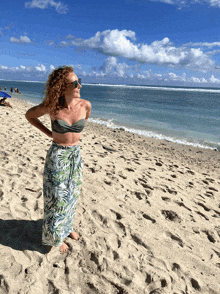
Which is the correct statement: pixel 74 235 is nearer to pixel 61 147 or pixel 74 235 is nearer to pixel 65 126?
pixel 61 147

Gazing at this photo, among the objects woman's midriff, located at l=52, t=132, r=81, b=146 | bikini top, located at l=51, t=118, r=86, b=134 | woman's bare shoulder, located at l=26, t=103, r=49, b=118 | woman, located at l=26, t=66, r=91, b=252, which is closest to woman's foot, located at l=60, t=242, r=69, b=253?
woman, located at l=26, t=66, r=91, b=252

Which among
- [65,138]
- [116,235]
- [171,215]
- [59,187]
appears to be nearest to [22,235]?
[59,187]

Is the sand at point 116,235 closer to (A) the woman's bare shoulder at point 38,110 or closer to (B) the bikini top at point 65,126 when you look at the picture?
(B) the bikini top at point 65,126

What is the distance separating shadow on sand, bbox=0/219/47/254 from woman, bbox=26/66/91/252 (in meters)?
0.30

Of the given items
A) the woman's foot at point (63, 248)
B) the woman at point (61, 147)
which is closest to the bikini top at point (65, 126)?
the woman at point (61, 147)

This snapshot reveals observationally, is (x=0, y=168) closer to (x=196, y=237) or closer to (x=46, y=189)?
(x=46, y=189)

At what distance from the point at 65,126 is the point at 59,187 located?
0.76m

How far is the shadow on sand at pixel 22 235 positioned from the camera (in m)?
2.79

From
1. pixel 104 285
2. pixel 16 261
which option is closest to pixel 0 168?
pixel 16 261

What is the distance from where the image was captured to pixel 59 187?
2.50 metres

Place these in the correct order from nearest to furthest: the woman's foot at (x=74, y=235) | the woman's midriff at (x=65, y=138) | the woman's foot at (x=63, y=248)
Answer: the woman's midriff at (x=65, y=138)
the woman's foot at (x=63, y=248)
the woman's foot at (x=74, y=235)

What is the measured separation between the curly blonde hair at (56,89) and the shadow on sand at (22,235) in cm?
188

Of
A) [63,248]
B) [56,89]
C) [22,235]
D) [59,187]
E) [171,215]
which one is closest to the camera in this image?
[56,89]

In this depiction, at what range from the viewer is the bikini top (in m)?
2.29
